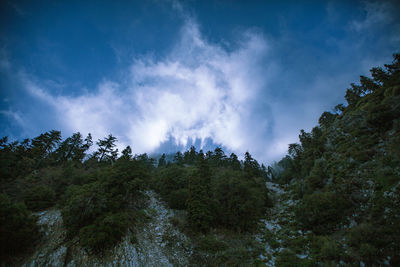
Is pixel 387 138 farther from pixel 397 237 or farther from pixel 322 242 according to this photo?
pixel 322 242

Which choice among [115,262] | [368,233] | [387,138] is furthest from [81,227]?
[387,138]

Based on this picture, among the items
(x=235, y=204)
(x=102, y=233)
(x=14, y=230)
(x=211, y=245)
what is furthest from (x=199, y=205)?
(x=14, y=230)

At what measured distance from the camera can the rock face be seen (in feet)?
33.2

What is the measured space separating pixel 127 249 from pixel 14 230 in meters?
7.97

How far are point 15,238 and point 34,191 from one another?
895 centimetres

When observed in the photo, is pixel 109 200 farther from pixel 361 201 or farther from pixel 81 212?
pixel 361 201

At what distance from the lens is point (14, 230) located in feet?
31.6

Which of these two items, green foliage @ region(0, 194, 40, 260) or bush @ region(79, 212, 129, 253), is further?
bush @ region(79, 212, 129, 253)

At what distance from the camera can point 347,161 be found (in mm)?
21016

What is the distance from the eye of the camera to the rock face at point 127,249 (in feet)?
33.2

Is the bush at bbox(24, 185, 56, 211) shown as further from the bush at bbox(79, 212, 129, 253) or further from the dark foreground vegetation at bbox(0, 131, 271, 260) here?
the bush at bbox(79, 212, 129, 253)

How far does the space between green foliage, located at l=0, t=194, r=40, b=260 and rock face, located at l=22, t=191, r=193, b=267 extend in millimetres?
1024

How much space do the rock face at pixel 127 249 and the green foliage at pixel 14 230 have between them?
3.36 feet

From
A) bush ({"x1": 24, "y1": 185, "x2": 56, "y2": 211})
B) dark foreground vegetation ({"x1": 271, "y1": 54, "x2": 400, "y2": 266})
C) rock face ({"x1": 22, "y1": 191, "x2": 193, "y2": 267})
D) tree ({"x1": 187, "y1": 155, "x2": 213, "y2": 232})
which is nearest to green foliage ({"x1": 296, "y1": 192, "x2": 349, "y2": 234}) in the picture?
dark foreground vegetation ({"x1": 271, "y1": 54, "x2": 400, "y2": 266})
